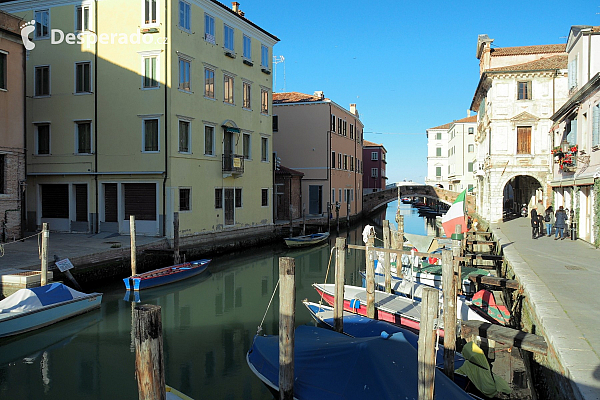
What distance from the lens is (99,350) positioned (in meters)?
9.30

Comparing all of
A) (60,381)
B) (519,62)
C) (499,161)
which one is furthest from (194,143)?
(519,62)

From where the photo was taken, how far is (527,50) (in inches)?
1102

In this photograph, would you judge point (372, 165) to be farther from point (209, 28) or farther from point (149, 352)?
point (149, 352)

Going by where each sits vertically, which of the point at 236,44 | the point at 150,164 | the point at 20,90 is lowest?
the point at 150,164

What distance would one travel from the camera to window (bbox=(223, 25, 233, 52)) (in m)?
21.6

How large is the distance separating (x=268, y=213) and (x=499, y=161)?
12832 millimetres

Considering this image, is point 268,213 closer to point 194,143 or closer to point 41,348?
point 194,143

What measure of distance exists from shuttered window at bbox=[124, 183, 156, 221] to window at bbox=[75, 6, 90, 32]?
6873 mm

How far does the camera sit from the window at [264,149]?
24.9 m

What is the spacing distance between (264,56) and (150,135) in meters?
9.11

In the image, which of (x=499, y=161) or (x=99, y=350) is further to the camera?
(x=499, y=161)

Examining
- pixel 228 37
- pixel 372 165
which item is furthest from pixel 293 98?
pixel 372 165

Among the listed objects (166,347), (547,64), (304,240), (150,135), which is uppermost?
(547,64)

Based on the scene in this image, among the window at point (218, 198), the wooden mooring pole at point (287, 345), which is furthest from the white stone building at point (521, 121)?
the wooden mooring pole at point (287, 345)
